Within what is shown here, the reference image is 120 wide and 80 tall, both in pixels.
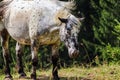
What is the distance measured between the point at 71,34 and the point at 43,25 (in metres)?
0.77

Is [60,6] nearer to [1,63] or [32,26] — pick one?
[32,26]

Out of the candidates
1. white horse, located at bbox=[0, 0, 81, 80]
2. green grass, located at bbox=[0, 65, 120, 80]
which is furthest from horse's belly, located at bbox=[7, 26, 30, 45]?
green grass, located at bbox=[0, 65, 120, 80]

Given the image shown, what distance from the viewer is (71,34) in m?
11.1

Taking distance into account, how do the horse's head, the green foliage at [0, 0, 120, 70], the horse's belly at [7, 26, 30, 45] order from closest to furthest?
1. the horse's head
2. the horse's belly at [7, 26, 30, 45]
3. the green foliage at [0, 0, 120, 70]

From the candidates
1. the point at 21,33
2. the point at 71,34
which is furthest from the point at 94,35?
the point at 71,34

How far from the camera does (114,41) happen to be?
18719 millimetres

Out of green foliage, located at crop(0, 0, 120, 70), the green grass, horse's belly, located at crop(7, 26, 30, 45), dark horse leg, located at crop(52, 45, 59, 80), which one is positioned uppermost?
horse's belly, located at crop(7, 26, 30, 45)

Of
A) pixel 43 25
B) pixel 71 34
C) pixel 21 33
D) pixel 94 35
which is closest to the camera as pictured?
pixel 71 34

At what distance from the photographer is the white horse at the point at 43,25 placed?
11.2 metres

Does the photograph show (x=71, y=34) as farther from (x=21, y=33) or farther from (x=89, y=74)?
(x=89, y=74)

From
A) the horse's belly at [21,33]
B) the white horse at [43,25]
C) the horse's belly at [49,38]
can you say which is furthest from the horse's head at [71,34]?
the horse's belly at [21,33]

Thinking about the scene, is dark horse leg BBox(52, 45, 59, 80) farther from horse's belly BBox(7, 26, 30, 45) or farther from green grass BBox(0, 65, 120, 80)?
horse's belly BBox(7, 26, 30, 45)

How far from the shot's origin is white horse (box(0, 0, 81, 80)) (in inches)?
440

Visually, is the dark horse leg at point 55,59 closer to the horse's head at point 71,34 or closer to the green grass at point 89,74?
the green grass at point 89,74
